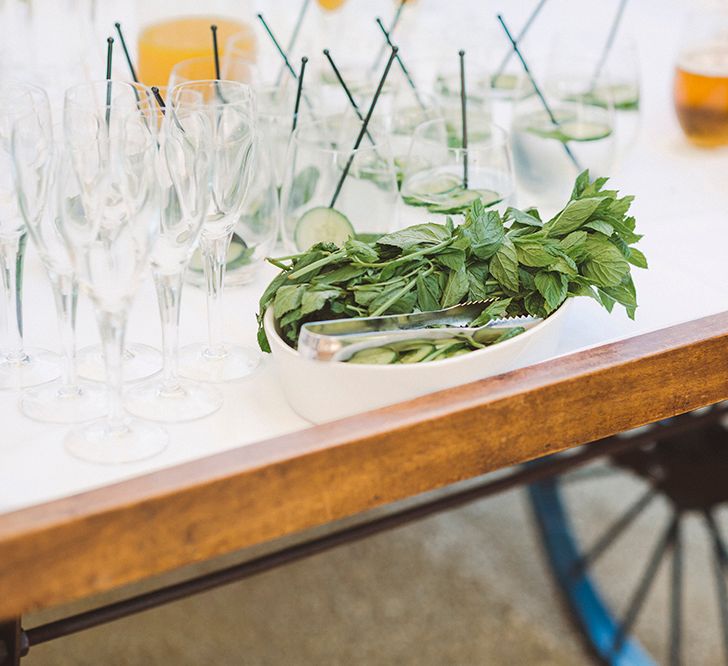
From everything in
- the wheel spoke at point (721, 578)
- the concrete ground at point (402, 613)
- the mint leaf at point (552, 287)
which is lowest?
the concrete ground at point (402, 613)

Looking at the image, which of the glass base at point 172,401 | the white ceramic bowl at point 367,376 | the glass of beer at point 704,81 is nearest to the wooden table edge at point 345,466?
the white ceramic bowl at point 367,376

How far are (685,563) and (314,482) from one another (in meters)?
1.30

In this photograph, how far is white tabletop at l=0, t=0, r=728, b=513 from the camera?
77 cm

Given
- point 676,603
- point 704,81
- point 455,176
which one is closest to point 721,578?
point 676,603

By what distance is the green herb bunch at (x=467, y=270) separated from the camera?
834mm

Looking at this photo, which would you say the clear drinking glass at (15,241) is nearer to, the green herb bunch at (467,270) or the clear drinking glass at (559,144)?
the green herb bunch at (467,270)

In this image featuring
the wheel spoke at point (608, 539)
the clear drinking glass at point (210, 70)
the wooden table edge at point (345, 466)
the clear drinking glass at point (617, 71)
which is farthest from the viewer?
the wheel spoke at point (608, 539)

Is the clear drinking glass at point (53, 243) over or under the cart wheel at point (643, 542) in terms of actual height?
over

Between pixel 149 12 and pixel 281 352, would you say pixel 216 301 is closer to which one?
pixel 281 352

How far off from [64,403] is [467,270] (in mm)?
359

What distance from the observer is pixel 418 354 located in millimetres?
811

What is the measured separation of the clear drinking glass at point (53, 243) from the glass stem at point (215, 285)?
0.38ft

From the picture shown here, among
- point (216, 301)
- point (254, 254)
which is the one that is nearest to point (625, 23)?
point (254, 254)

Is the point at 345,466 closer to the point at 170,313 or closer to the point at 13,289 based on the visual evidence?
the point at 170,313
